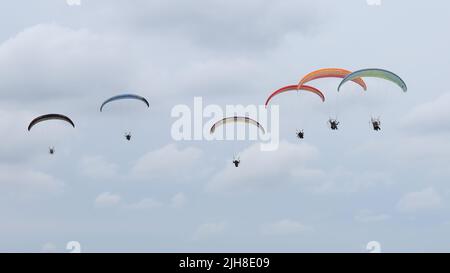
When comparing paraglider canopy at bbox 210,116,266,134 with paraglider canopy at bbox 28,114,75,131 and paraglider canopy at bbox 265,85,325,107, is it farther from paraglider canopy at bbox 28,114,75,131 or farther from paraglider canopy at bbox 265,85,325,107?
paraglider canopy at bbox 28,114,75,131

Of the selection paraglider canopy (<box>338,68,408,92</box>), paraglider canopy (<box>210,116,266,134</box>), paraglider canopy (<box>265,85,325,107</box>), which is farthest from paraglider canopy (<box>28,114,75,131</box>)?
paraglider canopy (<box>338,68,408,92</box>)

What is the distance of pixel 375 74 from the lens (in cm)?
4822

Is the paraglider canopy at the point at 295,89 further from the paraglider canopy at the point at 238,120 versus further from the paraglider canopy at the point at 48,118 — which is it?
the paraglider canopy at the point at 48,118

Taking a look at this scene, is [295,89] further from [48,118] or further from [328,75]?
[48,118]

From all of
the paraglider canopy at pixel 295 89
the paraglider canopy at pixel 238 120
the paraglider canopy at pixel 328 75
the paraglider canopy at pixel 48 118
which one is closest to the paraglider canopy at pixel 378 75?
the paraglider canopy at pixel 328 75

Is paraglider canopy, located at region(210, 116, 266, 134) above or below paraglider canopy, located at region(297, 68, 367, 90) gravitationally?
below

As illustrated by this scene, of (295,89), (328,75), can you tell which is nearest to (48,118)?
(295,89)

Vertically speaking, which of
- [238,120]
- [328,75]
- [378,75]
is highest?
[328,75]

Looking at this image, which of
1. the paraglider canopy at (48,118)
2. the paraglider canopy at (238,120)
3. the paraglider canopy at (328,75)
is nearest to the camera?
the paraglider canopy at (328,75)

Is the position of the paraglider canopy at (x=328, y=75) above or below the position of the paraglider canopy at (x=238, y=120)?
above
